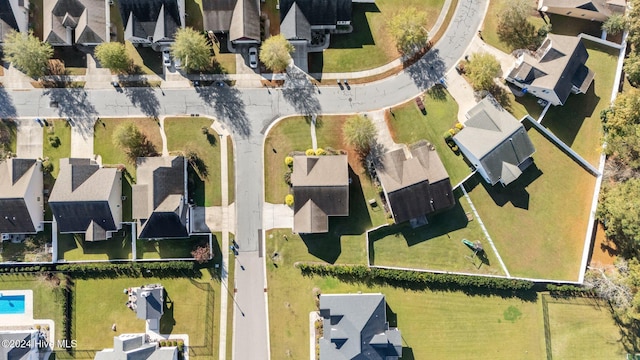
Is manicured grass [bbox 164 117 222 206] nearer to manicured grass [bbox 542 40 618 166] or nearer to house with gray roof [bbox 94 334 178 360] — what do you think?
house with gray roof [bbox 94 334 178 360]

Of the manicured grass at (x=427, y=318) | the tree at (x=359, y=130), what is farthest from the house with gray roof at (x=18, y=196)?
the tree at (x=359, y=130)

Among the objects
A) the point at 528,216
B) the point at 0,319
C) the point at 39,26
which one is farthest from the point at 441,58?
the point at 0,319

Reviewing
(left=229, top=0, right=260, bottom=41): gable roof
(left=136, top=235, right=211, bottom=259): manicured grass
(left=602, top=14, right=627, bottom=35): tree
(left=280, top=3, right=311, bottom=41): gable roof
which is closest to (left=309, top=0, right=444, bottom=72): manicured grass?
(left=280, top=3, right=311, bottom=41): gable roof

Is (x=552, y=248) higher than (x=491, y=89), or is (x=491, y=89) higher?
(x=491, y=89)

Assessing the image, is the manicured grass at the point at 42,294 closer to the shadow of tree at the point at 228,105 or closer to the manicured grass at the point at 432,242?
the shadow of tree at the point at 228,105

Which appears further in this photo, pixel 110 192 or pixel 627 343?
pixel 627 343

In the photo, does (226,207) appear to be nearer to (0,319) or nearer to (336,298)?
(336,298)

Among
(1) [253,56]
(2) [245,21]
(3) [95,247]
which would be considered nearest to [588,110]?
(1) [253,56]
